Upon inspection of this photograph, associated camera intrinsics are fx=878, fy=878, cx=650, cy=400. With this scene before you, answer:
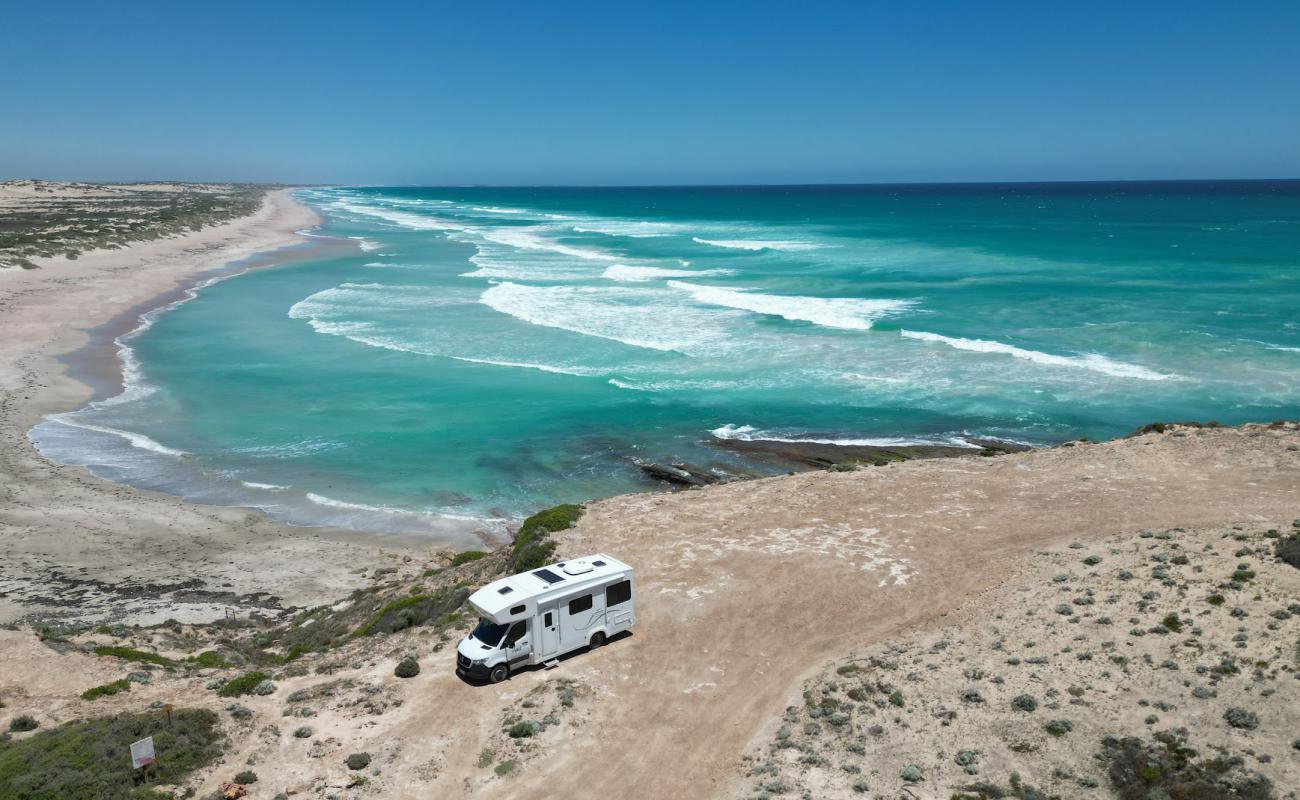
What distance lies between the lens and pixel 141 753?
13.5 metres

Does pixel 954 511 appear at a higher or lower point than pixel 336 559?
higher

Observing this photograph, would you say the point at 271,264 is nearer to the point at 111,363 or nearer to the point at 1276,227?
the point at 111,363

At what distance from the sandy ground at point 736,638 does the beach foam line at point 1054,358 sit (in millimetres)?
16379

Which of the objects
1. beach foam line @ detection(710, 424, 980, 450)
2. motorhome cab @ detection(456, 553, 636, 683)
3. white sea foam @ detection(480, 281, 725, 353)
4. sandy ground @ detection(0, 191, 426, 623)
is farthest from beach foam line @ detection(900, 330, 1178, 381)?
motorhome cab @ detection(456, 553, 636, 683)

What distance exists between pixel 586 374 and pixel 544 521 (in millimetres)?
Answer: 22284

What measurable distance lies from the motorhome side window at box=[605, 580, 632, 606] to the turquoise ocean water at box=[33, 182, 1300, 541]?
10886mm

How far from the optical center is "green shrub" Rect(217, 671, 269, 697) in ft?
54.6

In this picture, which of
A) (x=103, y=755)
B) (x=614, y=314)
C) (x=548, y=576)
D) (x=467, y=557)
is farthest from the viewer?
(x=614, y=314)

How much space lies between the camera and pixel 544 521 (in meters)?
23.8

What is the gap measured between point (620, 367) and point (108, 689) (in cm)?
3240

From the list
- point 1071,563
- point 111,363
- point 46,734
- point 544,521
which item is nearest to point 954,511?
point 1071,563

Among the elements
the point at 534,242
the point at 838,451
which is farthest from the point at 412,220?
the point at 838,451

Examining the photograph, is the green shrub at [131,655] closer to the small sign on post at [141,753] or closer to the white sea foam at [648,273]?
the small sign on post at [141,753]

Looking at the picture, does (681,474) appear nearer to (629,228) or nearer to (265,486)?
(265,486)
